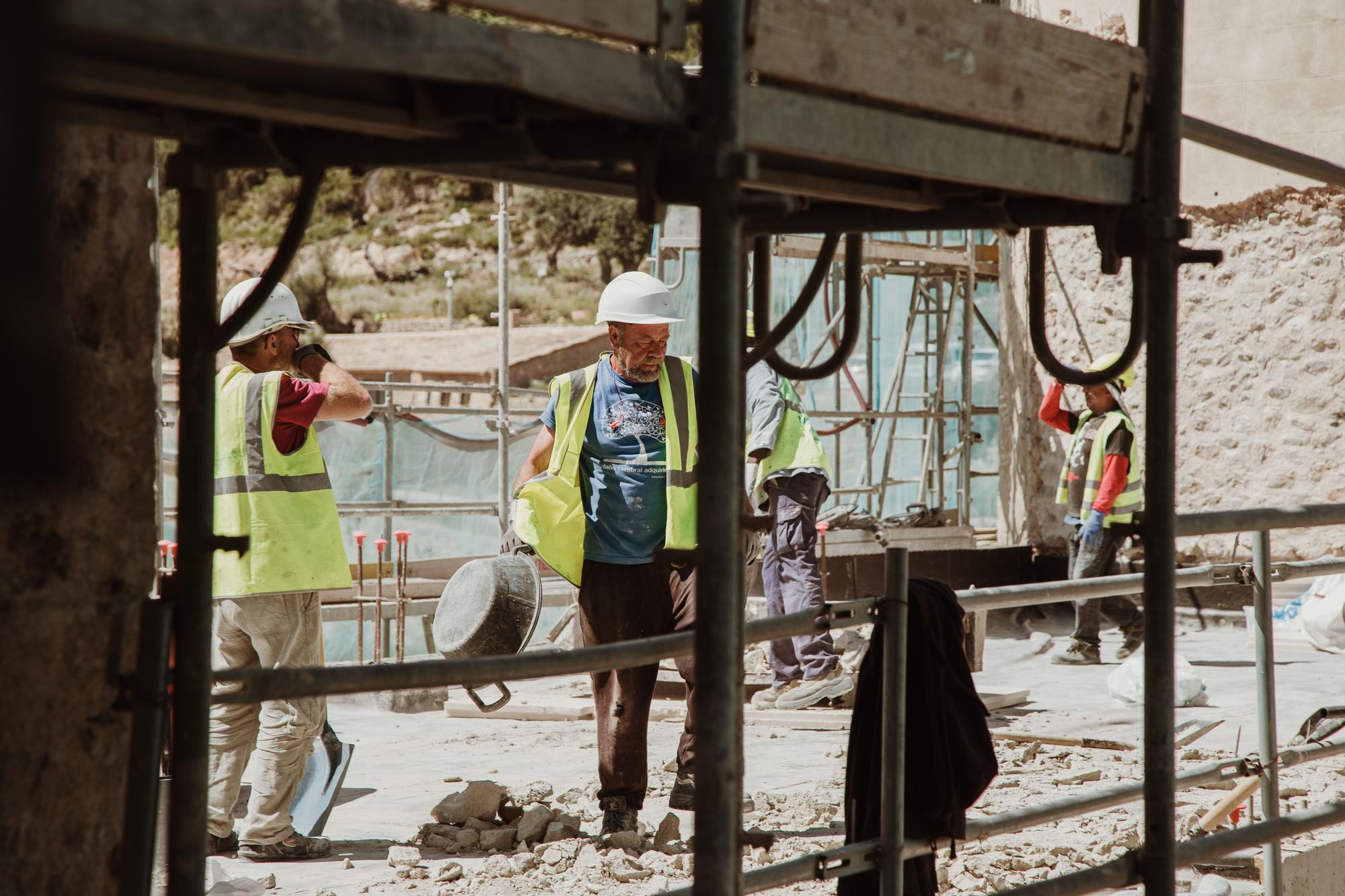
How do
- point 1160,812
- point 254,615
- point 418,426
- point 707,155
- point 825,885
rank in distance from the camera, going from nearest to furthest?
point 707,155 → point 1160,812 → point 825,885 → point 254,615 → point 418,426

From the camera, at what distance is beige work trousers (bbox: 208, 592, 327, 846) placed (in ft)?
16.0

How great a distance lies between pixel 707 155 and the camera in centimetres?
187

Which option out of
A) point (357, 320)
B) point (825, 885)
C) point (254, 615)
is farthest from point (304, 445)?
point (357, 320)

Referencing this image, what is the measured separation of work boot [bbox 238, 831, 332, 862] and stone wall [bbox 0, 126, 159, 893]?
9.20 ft

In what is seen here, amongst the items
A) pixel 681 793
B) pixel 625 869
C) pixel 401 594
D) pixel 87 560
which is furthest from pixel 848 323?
pixel 401 594

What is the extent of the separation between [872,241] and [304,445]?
8459 mm

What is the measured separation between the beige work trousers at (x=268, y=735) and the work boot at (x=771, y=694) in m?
3.09

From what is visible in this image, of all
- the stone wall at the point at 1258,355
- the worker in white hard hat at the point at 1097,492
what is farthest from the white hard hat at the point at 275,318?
the stone wall at the point at 1258,355

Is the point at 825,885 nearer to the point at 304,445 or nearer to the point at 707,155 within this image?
the point at 304,445

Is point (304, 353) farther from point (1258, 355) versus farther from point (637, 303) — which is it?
point (1258, 355)

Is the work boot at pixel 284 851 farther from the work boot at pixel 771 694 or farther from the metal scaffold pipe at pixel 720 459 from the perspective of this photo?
the metal scaffold pipe at pixel 720 459

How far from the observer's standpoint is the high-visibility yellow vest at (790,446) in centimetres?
770

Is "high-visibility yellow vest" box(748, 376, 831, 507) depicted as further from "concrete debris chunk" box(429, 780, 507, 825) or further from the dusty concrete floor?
"concrete debris chunk" box(429, 780, 507, 825)

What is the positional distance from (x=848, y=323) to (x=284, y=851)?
310 cm
